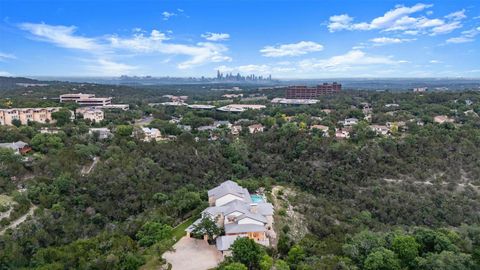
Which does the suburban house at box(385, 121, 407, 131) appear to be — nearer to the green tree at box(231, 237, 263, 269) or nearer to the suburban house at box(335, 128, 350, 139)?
the suburban house at box(335, 128, 350, 139)

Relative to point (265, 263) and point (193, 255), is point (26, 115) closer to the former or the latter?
point (193, 255)

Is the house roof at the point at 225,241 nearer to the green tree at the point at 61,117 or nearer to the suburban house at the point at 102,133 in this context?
the suburban house at the point at 102,133

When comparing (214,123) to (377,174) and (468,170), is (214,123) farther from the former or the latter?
(468,170)

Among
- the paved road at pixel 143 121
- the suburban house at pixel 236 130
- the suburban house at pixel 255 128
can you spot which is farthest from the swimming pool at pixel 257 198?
the paved road at pixel 143 121

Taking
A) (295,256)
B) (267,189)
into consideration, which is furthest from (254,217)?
(267,189)

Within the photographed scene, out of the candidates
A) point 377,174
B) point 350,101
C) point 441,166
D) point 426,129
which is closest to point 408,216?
point 377,174

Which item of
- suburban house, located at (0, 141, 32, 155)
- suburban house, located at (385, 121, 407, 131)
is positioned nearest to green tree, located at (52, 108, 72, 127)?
suburban house, located at (0, 141, 32, 155)
